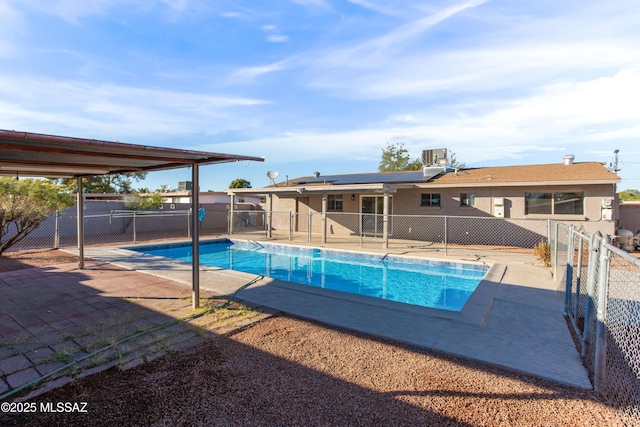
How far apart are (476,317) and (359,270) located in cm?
608

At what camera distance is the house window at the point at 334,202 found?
17.4 m

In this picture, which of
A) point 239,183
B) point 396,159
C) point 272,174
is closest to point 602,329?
point 272,174

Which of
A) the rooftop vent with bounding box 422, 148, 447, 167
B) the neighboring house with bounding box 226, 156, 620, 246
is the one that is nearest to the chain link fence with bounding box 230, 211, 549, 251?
the neighboring house with bounding box 226, 156, 620, 246

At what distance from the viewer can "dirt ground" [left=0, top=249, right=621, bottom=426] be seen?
241cm

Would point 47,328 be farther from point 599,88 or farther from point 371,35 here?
point 599,88

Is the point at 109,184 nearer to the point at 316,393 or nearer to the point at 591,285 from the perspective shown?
the point at 316,393

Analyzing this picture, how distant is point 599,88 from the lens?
413 inches

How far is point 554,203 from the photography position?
12.4m

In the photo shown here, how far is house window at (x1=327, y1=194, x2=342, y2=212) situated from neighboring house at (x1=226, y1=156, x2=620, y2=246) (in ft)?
1.22

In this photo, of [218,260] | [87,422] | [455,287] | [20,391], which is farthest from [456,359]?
[218,260]

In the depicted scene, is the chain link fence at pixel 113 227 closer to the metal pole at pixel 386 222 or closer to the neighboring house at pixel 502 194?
the neighboring house at pixel 502 194

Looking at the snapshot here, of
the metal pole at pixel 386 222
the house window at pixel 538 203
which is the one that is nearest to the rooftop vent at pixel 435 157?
the house window at pixel 538 203

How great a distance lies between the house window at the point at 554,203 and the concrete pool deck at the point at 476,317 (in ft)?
19.7

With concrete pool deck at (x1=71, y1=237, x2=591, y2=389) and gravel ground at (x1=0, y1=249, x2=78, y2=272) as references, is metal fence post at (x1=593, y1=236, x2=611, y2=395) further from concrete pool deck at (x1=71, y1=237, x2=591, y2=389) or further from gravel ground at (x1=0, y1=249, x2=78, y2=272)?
gravel ground at (x1=0, y1=249, x2=78, y2=272)
